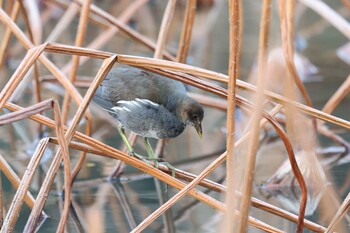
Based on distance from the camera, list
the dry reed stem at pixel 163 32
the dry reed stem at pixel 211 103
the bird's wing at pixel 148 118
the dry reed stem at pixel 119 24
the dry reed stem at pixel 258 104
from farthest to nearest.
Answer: the dry reed stem at pixel 211 103 → the dry reed stem at pixel 119 24 → the dry reed stem at pixel 163 32 → the bird's wing at pixel 148 118 → the dry reed stem at pixel 258 104

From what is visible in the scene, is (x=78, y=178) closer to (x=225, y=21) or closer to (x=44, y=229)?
(x=44, y=229)

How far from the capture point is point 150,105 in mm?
3098

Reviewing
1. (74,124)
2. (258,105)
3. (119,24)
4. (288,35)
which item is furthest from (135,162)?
(119,24)

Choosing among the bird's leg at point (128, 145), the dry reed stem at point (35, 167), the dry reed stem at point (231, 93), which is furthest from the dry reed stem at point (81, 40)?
the dry reed stem at point (231, 93)

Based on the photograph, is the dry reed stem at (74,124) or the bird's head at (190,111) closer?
the dry reed stem at (74,124)

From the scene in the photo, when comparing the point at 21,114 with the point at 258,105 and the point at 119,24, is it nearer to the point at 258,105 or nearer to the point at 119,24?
the point at 258,105

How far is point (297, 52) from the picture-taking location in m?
Answer: 6.08

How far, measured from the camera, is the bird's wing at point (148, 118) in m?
3.09

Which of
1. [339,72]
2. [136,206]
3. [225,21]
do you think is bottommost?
[136,206]

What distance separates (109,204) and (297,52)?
300 centimetres

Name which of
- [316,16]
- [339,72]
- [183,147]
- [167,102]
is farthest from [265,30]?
[316,16]

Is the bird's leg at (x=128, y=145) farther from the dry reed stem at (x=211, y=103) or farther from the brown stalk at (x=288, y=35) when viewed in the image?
the dry reed stem at (x=211, y=103)

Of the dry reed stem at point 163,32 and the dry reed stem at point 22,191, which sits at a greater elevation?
the dry reed stem at point 163,32

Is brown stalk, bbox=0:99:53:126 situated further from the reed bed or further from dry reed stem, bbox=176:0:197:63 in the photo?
dry reed stem, bbox=176:0:197:63
